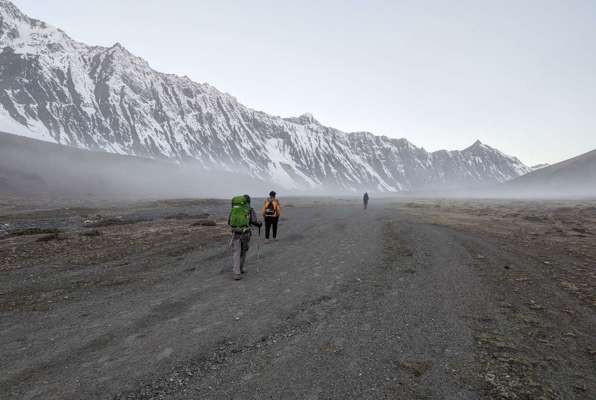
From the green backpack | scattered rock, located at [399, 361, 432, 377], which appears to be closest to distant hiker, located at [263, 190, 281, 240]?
the green backpack

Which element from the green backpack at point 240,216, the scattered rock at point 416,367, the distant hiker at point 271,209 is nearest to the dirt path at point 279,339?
the scattered rock at point 416,367

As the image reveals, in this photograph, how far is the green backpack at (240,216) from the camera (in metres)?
11.8

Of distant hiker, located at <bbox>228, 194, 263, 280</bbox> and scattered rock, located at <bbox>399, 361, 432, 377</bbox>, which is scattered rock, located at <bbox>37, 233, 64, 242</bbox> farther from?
scattered rock, located at <bbox>399, 361, 432, 377</bbox>

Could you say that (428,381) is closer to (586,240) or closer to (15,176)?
(586,240)

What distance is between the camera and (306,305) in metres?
8.98

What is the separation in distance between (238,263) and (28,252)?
1238cm

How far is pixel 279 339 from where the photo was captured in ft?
22.8

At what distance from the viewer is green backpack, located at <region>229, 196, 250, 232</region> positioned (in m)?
11.8

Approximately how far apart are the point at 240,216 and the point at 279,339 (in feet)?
18.7

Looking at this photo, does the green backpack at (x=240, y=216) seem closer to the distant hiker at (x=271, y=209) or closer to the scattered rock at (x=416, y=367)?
the distant hiker at (x=271, y=209)

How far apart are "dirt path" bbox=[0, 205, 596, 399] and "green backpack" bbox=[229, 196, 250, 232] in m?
1.85

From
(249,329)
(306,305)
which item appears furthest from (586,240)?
(249,329)

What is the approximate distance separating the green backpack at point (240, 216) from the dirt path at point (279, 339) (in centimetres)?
185

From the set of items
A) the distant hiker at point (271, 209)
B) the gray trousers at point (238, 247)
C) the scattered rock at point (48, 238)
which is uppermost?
the distant hiker at point (271, 209)
